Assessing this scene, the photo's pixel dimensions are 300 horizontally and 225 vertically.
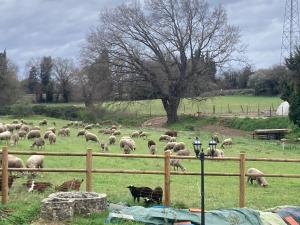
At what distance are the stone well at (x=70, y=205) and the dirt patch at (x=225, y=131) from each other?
37.6 meters

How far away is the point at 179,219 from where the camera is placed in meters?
12.6

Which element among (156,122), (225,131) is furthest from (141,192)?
(156,122)

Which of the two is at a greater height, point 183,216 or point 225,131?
point 183,216

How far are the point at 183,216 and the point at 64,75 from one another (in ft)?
313

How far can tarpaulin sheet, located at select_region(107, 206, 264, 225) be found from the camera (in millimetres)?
12555

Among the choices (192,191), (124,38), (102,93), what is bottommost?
(192,191)

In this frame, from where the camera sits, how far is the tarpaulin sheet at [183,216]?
12.6 metres

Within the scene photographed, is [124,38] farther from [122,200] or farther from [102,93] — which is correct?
[122,200]

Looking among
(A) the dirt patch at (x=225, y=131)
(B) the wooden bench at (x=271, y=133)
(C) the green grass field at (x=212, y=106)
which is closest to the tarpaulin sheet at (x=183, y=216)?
(B) the wooden bench at (x=271, y=133)

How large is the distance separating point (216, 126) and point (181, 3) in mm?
14176

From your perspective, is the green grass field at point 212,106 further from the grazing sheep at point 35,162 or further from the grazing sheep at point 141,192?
the grazing sheep at point 141,192

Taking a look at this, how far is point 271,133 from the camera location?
1874 inches

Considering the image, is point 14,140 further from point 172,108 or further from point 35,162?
point 172,108

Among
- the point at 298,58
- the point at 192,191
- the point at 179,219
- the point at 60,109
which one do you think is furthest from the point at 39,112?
the point at 179,219
